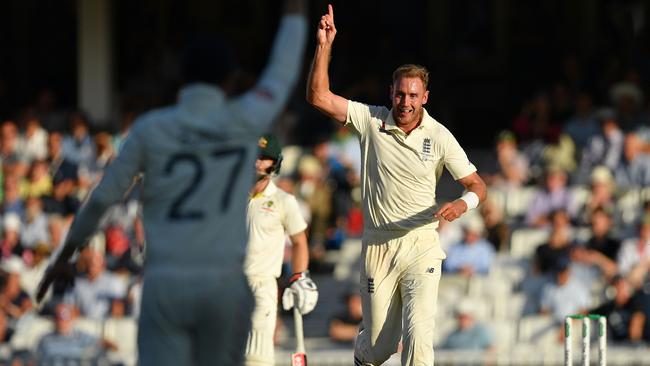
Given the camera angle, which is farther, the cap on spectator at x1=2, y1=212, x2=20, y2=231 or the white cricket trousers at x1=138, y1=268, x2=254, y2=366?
the cap on spectator at x1=2, y1=212, x2=20, y2=231

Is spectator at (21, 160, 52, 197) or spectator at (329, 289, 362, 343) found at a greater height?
spectator at (21, 160, 52, 197)

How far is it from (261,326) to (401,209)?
1301 mm

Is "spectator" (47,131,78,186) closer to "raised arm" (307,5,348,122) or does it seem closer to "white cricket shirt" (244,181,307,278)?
"white cricket shirt" (244,181,307,278)

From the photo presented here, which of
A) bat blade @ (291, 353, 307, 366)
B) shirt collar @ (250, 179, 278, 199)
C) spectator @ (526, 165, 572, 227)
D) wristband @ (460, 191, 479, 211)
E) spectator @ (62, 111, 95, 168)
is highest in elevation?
spectator @ (62, 111, 95, 168)

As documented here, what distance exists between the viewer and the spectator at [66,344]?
16108mm

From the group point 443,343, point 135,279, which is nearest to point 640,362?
Result: point 443,343

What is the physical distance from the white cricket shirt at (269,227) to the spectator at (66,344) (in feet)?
20.0

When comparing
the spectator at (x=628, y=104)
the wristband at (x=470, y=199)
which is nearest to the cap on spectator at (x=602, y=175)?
the spectator at (x=628, y=104)

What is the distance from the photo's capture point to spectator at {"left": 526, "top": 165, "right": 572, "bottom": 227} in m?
17.5

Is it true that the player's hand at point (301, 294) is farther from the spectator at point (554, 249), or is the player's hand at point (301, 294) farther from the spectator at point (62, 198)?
the spectator at point (62, 198)

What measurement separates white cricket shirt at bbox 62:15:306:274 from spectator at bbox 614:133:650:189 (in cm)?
1134

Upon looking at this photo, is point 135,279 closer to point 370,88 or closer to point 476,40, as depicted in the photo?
point 370,88

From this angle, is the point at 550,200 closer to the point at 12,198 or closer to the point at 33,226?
the point at 33,226

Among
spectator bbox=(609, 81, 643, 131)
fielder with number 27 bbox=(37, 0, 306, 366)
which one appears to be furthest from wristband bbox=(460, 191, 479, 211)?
spectator bbox=(609, 81, 643, 131)
